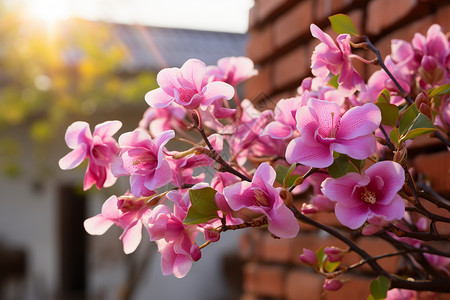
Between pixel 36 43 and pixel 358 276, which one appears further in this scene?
pixel 36 43

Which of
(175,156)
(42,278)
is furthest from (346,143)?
(42,278)

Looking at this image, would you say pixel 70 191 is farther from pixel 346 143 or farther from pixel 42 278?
pixel 346 143

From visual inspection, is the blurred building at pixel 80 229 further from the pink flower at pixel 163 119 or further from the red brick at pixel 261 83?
the pink flower at pixel 163 119

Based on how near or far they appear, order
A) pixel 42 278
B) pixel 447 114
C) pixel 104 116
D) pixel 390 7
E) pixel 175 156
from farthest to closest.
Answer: pixel 42 278
pixel 104 116
pixel 390 7
pixel 447 114
pixel 175 156

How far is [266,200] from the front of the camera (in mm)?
567

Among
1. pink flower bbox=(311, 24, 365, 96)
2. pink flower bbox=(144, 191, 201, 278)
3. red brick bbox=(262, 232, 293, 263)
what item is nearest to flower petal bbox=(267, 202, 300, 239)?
pink flower bbox=(144, 191, 201, 278)

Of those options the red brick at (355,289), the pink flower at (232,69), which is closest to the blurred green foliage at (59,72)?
the red brick at (355,289)

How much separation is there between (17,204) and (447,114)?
7.48 metres

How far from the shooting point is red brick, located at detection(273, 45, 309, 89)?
1.56 metres

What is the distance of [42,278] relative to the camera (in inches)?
287

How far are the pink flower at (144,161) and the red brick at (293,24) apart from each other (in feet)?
3.23

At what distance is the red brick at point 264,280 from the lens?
66.6 inches

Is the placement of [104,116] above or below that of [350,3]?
below

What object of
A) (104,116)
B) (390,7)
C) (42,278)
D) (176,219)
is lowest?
(42,278)
